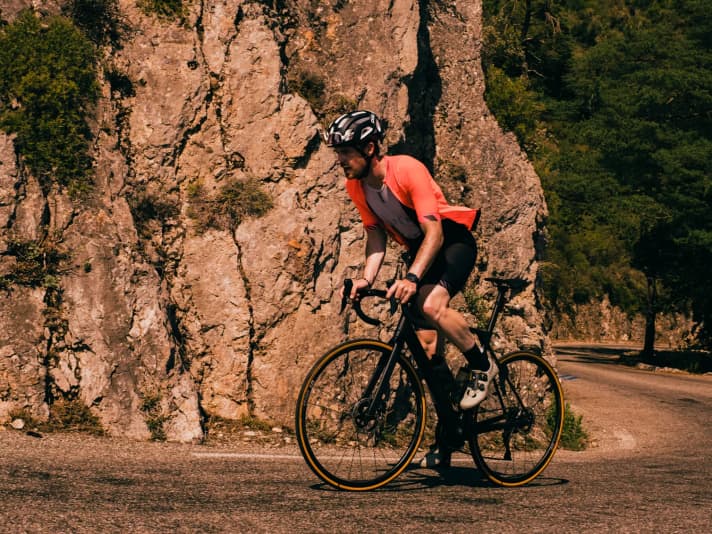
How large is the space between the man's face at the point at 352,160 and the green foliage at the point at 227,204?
4.40 metres

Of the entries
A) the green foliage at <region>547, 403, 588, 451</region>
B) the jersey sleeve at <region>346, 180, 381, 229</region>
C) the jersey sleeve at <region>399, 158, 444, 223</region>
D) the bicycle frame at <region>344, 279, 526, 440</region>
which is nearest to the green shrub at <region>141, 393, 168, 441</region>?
the bicycle frame at <region>344, 279, 526, 440</region>

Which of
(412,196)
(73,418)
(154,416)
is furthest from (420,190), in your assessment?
(73,418)

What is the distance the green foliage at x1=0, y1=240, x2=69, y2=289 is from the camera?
7.59 metres

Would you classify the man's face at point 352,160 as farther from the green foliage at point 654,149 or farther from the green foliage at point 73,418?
the green foliage at point 654,149

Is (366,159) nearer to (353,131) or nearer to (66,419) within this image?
(353,131)

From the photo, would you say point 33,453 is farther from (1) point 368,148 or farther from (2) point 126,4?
(2) point 126,4

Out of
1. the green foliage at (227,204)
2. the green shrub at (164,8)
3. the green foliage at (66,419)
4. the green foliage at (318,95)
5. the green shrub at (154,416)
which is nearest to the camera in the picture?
the green foliage at (66,419)

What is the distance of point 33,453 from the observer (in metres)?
5.80

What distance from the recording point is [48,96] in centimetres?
823

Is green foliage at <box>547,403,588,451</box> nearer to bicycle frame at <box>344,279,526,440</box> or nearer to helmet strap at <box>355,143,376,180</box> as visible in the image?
bicycle frame at <box>344,279,526,440</box>

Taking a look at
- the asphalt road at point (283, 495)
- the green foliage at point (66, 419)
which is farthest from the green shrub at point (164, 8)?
the asphalt road at point (283, 495)

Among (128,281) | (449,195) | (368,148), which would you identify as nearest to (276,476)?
(368,148)

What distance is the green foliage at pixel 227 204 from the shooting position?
9.13m

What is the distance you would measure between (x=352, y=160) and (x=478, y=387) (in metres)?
1.61
